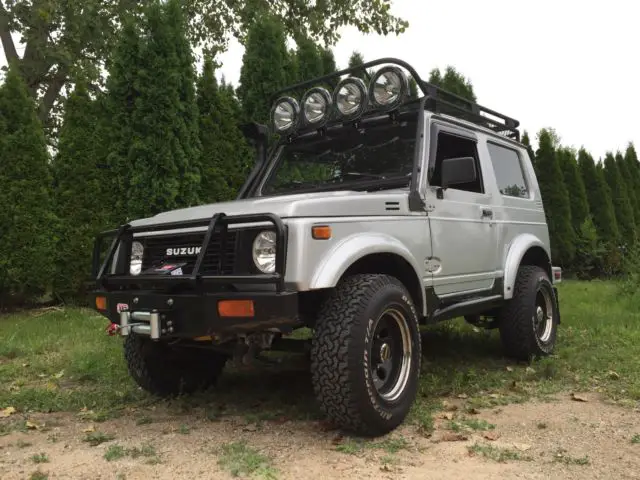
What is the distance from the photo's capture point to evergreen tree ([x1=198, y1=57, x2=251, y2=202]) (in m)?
Answer: 8.82

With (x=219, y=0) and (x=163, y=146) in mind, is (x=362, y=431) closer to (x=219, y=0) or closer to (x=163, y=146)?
(x=163, y=146)

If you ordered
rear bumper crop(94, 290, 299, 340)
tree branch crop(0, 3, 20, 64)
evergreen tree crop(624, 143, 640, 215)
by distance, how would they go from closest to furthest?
rear bumper crop(94, 290, 299, 340)
tree branch crop(0, 3, 20, 64)
evergreen tree crop(624, 143, 640, 215)

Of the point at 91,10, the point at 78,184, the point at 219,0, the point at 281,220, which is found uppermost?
the point at 219,0

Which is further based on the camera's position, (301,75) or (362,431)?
(301,75)

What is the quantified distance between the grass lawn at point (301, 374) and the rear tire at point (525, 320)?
0.12m

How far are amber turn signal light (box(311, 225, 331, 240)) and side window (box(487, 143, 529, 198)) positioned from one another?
252 cm

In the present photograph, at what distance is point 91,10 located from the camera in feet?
40.5

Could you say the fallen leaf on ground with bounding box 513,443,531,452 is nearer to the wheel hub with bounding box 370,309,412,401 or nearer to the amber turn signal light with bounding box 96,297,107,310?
the wheel hub with bounding box 370,309,412,401

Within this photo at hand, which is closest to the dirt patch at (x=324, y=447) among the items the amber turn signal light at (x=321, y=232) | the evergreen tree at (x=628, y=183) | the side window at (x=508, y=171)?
the amber turn signal light at (x=321, y=232)

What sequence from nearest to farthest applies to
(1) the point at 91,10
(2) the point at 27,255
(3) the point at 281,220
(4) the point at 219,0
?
(3) the point at 281,220 < (2) the point at 27,255 < (1) the point at 91,10 < (4) the point at 219,0

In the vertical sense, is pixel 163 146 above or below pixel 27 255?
above

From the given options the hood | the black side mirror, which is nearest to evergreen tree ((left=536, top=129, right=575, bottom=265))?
the black side mirror

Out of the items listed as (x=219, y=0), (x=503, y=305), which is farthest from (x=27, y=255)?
(x=219, y=0)

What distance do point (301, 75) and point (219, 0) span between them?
5488 mm
